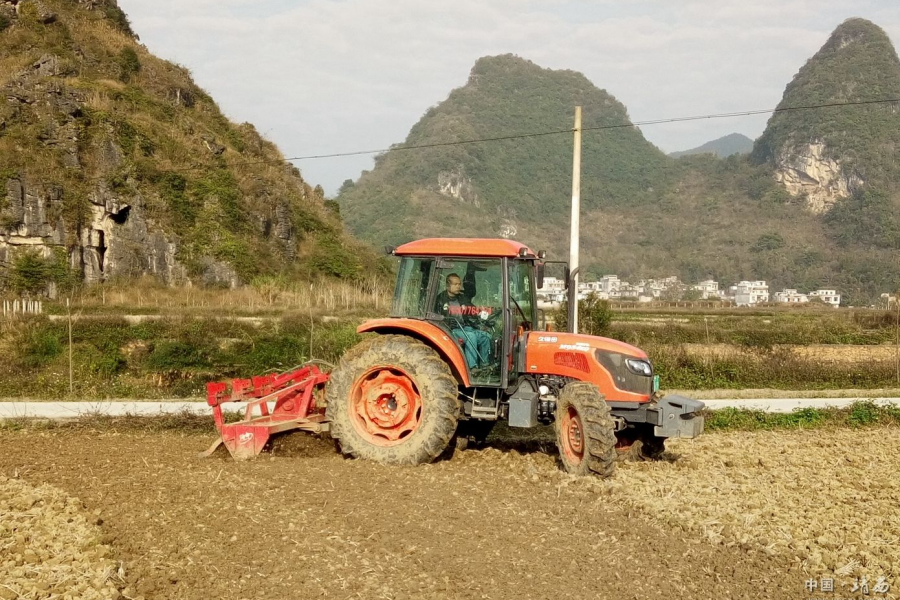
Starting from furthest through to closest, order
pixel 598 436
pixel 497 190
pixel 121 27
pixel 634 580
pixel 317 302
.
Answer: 1. pixel 497 190
2. pixel 121 27
3. pixel 317 302
4. pixel 598 436
5. pixel 634 580

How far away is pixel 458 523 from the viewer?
648 centimetres

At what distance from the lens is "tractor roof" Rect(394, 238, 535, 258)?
8.69 meters

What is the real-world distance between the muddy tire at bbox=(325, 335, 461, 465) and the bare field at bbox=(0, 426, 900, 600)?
33cm

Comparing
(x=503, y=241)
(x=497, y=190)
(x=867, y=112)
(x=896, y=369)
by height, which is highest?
(x=867, y=112)

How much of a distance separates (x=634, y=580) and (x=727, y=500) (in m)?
2.20

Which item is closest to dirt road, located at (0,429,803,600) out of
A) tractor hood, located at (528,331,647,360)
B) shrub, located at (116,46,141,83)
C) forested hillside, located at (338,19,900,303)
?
tractor hood, located at (528,331,647,360)

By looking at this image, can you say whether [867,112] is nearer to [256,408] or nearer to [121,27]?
[121,27]

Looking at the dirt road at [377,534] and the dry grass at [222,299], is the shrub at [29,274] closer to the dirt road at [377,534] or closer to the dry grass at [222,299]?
the dry grass at [222,299]

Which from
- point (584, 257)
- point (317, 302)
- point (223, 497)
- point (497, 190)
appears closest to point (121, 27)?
point (317, 302)

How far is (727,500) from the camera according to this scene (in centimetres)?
727

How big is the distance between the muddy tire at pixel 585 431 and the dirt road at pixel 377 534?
265mm

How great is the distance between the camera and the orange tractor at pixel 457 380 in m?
8.42

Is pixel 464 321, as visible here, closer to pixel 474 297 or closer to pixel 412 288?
pixel 474 297

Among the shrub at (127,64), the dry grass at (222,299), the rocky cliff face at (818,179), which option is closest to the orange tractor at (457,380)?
the dry grass at (222,299)
